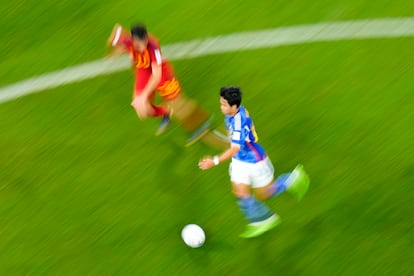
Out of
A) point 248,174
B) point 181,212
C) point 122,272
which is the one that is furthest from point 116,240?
point 248,174

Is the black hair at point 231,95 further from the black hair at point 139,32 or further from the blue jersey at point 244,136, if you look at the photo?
the black hair at point 139,32

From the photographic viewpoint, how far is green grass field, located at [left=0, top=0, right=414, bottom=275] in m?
6.66

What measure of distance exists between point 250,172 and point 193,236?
1.11 meters

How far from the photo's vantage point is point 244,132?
18.8ft

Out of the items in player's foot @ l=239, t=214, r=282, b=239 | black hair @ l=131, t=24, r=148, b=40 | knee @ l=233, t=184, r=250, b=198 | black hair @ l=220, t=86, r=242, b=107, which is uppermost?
black hair @ l=131, t=24, r=148, b=40

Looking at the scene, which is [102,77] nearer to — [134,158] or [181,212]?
[134,158]

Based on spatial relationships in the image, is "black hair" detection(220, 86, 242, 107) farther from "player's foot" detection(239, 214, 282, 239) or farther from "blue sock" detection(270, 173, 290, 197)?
"player's foot" detection(239, 214, 282, 239)

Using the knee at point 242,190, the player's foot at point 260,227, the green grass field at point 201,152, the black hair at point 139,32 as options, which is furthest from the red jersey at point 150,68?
the player's foot at point 260,227

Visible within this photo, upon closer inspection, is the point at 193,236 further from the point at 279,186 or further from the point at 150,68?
the point at 150,68

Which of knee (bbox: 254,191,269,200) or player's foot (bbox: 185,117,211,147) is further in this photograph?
player's foot (bbox: 185,117,211,147)

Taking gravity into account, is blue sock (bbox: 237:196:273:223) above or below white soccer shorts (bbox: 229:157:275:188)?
below

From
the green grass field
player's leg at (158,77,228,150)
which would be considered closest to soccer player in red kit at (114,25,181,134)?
player's leg at (158,77,228,150)

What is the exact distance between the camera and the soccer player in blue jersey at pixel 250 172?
18.7ft

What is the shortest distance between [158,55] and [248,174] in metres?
1.62
